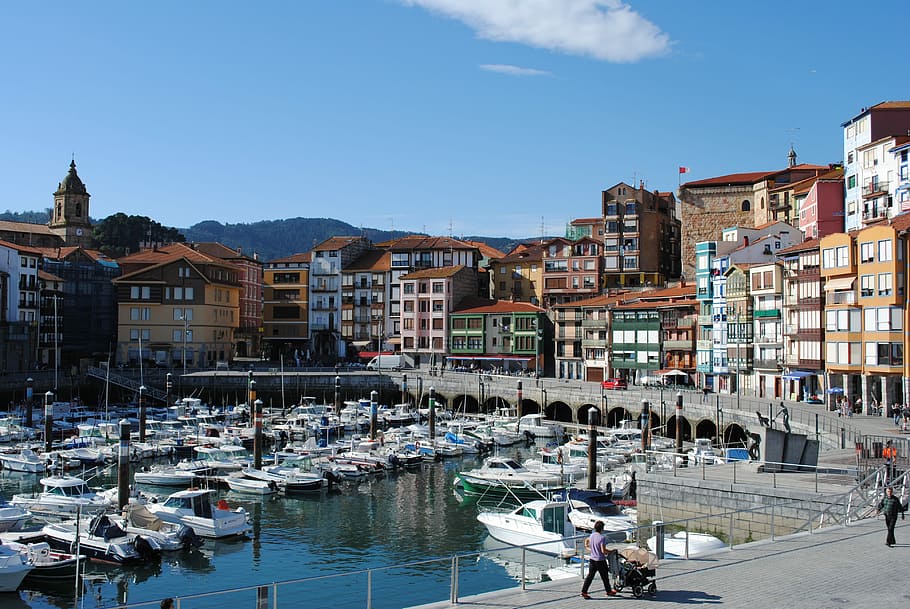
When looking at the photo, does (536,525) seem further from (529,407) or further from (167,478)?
(529,407)

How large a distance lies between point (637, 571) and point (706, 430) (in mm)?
51911

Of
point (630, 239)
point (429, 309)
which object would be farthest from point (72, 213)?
point (630, 239)

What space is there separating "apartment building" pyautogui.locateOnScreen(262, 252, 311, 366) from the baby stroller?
350ft

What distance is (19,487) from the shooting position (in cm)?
5184

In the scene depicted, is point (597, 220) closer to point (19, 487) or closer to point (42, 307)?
point (42, 307)

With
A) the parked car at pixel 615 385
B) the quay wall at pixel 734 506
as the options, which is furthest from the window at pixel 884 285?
the quay wall at pixel 734 506

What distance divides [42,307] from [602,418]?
67.5 metres

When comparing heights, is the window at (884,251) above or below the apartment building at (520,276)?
below

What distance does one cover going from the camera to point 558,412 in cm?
8288

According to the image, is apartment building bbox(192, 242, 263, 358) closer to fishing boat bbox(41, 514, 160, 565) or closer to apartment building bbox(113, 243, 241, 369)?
apartment building bbox(113, 243, 241, 369)

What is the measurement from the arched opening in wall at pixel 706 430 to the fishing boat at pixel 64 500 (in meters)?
41.6

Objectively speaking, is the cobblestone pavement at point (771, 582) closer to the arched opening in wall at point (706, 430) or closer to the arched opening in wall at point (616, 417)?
the arched opening in wall at point (706, 430)

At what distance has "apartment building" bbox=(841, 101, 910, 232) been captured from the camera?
7294cm

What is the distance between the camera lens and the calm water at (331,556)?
104 ft
